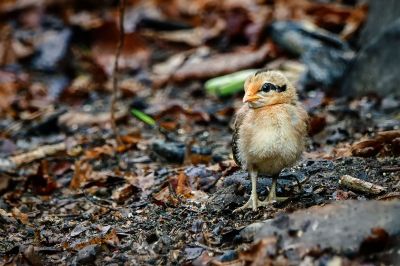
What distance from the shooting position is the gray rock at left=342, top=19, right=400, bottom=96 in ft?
27.0

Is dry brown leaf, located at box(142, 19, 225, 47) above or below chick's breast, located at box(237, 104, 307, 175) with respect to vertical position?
below

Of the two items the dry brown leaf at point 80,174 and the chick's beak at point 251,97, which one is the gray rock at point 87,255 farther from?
the dry brown leaf at point 80,174

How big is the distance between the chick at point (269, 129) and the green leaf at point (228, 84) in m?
3.96

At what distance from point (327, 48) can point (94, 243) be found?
17.9ft

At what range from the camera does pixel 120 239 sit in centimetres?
477

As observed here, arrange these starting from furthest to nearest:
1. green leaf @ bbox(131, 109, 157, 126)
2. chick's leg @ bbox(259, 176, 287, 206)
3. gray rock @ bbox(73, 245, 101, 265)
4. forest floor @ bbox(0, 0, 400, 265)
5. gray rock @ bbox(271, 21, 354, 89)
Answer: gray rock @ bbox(271, 21, 354, 89) < green leaf @ bbox(131, 109, 157, 126) < chick's leg @ bbox(259, 176, 287, 206) < gray rock @ bbox(73, 245, 101, 265) < forest floor @ bbox(0, 0, 400, 265)

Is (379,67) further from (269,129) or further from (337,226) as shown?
(337,226)

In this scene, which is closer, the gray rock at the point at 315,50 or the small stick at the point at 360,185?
the small stick at the point at 360,185

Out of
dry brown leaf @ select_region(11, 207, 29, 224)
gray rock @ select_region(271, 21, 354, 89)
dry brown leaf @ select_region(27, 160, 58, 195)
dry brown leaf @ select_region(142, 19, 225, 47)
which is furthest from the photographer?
dry brown leaf @ select_region(142, 19, 225, 47)

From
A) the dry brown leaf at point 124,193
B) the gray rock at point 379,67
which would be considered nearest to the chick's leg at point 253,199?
the dry brown leaf at point 124,193

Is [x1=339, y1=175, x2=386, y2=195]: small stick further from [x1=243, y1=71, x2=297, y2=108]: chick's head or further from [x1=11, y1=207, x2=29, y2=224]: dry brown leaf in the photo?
[x1=11, y1=207, x2=29, y2=224]: dry brown leaf

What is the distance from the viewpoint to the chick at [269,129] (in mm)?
4730

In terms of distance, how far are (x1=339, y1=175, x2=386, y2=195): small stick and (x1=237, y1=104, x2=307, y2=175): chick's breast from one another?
407mm

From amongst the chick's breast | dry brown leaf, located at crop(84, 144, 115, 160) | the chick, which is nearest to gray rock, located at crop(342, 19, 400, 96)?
dry brown leaf, located at crop(84, 144, 115, 160)
